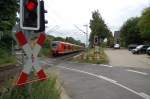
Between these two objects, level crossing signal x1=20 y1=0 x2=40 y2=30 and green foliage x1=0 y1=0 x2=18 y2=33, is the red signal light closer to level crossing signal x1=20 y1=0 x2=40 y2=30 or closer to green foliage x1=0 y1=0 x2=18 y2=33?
level crossing signal x1=20 y1=0 x2=40 y2=30

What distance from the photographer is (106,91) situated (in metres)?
20.0

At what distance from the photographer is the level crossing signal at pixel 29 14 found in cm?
895

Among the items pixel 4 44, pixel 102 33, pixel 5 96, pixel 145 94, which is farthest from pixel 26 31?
pixel 102 33

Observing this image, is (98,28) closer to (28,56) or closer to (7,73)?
(7,73)

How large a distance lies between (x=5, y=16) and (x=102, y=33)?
77277mm

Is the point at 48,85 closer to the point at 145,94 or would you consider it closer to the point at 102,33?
the point at 145,94

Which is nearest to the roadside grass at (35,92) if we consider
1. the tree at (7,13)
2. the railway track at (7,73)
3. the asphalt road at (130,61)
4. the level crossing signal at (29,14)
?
the level crossing signal at (29,14)

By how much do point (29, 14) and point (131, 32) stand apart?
109360 millimetres

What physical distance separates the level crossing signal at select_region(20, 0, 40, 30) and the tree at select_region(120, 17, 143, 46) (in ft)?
343

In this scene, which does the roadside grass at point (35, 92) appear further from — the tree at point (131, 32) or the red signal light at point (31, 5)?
the tree at point (131, 32)

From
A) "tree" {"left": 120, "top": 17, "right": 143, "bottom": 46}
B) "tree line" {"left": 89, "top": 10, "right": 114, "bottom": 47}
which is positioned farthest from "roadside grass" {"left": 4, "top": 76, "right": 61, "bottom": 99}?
"tree" {"left": 120, "top": 17, "right": 143, "bottom": 46}

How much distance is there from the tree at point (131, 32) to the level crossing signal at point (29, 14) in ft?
343

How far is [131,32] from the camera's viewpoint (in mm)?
117188

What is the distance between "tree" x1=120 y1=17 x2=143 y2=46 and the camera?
11556 cm
